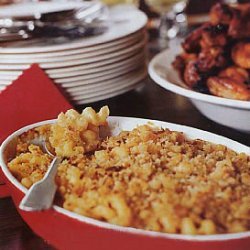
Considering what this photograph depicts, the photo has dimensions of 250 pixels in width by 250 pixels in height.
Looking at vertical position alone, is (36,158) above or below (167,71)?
above

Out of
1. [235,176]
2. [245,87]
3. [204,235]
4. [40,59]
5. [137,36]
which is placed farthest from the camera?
[137,36]

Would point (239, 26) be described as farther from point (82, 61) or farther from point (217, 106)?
point (82, 61)

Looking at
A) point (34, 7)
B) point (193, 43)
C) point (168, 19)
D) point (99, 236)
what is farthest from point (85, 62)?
point (168, 19)

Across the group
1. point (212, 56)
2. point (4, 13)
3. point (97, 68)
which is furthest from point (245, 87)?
point (4, 13)

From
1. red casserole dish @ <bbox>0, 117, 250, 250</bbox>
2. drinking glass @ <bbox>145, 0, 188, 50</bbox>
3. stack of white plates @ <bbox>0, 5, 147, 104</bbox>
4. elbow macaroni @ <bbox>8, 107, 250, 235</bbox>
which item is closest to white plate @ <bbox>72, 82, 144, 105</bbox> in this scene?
stack of white plates @ <bbox>0, 5, 147, 104</bbox>

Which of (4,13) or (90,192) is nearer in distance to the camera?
(90,192)

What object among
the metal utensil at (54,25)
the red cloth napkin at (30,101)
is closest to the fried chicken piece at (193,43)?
the metal utensil at (54,25)

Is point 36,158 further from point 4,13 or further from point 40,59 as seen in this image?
point 4,13

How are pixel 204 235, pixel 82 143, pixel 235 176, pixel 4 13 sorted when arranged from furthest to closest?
pixel 4 13 → pixel 82 143 → pixel 235 176 → pixel 204 235
